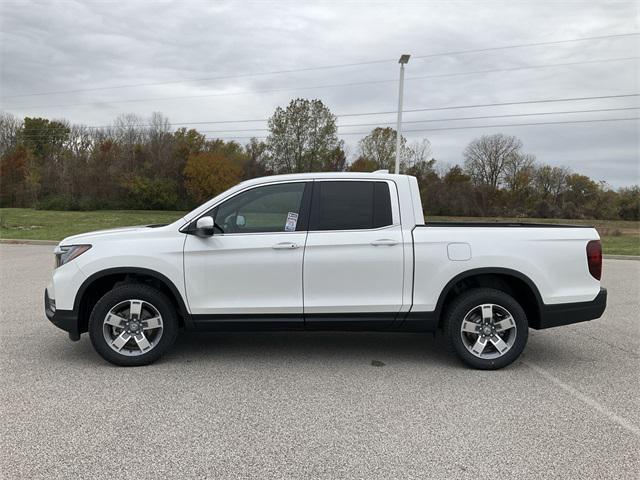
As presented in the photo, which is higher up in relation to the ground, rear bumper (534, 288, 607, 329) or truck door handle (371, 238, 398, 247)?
truck door handle (371, 238, 398, 247)

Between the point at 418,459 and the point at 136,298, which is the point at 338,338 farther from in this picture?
the point at 418,459

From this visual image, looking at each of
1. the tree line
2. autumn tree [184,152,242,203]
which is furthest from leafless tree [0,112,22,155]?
autumn tree [184,152,242,203]

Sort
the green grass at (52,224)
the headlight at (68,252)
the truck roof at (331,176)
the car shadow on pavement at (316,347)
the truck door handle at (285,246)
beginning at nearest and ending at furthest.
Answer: the truck door handle at (285,246)
the headlight at (68,252)
the truck roof at (331,176)
the car shadow on pavement at (316,347)
the green grass at (52,224)

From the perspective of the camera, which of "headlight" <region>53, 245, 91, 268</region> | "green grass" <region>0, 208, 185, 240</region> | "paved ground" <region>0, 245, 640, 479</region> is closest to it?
"paved ground" <region>0, 245, 640, 479</region>

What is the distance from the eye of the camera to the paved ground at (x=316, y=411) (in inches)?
117

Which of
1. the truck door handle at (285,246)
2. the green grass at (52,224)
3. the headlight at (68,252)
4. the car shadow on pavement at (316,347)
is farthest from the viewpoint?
the green grass at (52,224)

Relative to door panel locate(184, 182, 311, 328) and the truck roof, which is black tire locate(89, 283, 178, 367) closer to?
door panel locate(184, 182, 311, 328)

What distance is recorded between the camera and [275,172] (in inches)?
2066

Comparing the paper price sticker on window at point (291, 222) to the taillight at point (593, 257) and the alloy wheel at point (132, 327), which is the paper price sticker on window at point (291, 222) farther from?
the taillight at point (593, 257)

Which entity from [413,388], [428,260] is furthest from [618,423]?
[428,260]

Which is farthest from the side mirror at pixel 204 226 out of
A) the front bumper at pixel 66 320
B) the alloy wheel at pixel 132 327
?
the front bumper at pixel 66 320

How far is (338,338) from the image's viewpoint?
5727mm

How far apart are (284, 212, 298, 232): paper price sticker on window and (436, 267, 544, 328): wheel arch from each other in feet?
4.99

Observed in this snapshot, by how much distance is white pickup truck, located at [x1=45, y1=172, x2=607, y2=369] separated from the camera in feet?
14.9
